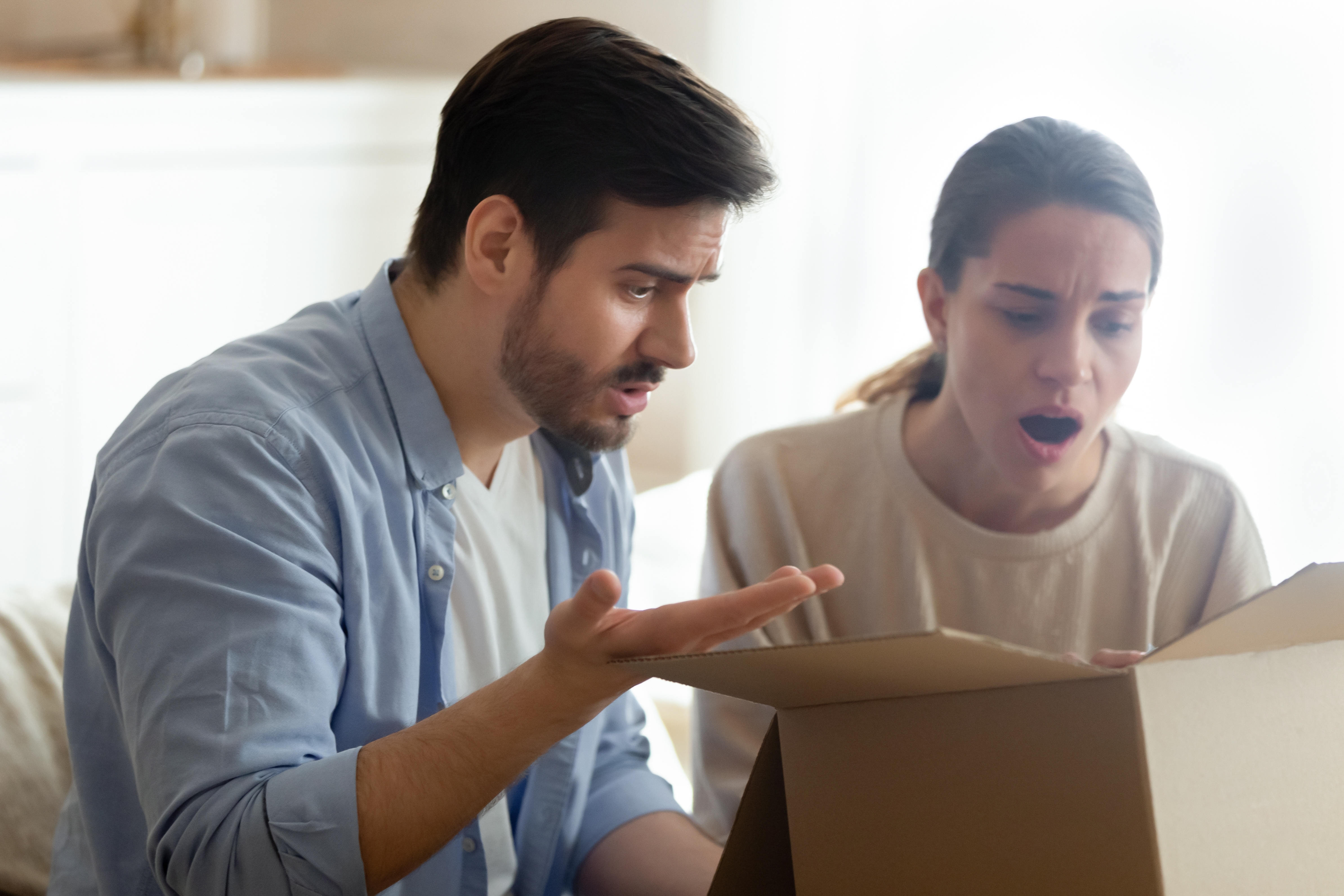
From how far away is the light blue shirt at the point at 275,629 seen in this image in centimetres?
89

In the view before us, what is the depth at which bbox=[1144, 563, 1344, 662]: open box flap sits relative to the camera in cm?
70

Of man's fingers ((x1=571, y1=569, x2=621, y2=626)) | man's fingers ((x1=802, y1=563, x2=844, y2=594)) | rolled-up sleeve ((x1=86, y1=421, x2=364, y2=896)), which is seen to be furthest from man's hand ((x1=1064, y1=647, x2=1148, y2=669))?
rolled-up sleeve ((x1=86, y1=421, x2=364, y2=896))

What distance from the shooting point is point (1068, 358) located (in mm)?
1218

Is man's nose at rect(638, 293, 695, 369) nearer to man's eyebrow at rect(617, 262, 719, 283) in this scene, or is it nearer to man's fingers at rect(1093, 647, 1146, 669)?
man's eyebrow at rect(617, 262, 719, 283)

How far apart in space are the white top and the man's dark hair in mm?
355

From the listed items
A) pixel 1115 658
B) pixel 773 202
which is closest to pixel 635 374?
pixel 1115 658

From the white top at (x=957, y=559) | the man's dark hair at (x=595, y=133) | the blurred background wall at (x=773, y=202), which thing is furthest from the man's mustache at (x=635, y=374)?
the blurred background wall at (x=773, y=202)

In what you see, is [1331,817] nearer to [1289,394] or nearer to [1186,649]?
[1186,649]

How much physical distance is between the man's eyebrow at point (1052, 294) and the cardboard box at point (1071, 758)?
1.54ft

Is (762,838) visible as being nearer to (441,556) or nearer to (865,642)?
(865,642)

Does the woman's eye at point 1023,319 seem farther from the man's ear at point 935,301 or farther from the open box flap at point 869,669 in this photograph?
the open box flap at point 869,669

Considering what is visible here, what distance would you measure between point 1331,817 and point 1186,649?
0.16 meters

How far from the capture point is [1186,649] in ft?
2.38

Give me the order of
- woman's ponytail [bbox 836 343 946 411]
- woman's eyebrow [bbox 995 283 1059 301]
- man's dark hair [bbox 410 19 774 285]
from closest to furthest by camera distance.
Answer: man's dark hair [bbox 410 19 774 285] < woman's eyebrow [bbox 995 283 1059 301] < woman's ponytail [bbox 836 343 946 411]
